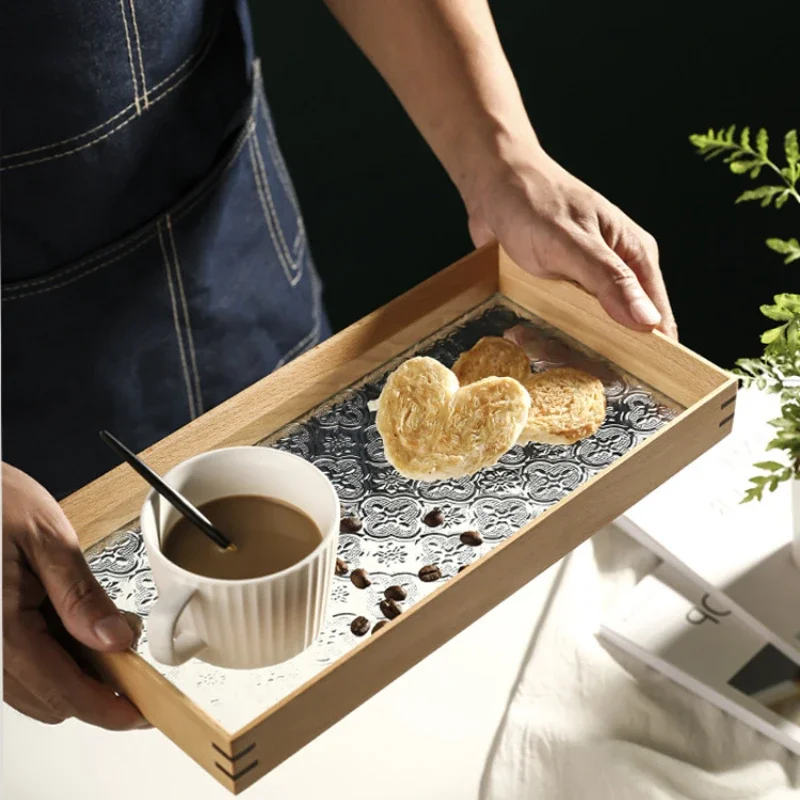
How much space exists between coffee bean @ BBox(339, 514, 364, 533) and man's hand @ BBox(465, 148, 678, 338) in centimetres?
29

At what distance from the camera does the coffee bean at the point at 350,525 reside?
101 cm

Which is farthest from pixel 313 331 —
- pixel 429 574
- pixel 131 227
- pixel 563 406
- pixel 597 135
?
pixel 597 135

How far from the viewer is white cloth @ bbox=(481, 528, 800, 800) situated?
108 cm

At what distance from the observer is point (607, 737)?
1.13m

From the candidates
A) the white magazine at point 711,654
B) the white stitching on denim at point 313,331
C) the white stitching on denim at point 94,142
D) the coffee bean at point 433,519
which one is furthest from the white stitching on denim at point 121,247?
the white magazine at point 711,654

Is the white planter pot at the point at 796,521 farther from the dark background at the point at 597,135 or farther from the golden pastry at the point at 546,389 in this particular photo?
the dark background at the point at 597,135

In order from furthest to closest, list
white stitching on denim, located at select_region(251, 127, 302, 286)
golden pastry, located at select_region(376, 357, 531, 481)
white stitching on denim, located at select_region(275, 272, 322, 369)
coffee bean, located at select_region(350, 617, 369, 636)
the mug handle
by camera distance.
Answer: white stitching on denim, located at select_region(275, 272, 322, 369)
white stitching on denim, located at select_region(251, 127, 302, 286)
golden pastry, located at select_region(376, 357, 531, 481)
coffee bean, located at select_region(350, 617, 369, 636)
the mug handle

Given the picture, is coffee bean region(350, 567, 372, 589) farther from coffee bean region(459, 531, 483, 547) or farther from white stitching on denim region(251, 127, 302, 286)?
white stitching on denim region(251, 127, 302, 286)

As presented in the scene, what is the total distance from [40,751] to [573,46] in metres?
1.52

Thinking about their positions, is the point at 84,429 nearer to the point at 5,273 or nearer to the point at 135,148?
the point at 5,273

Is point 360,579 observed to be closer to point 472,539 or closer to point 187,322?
point 472,539

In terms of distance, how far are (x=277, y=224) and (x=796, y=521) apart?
2.18 ft

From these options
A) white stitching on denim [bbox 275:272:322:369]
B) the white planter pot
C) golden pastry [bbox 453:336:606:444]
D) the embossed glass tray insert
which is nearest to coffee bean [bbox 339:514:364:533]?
the embossed glass tray insert

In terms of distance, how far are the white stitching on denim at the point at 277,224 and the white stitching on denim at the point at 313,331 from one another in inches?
2.2
